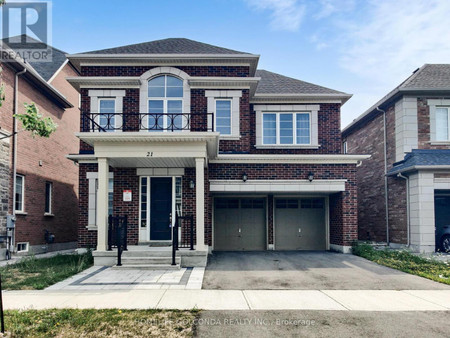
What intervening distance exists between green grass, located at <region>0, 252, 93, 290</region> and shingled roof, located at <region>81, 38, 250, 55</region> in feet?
25.2

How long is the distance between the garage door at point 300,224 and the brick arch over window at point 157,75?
5.46 metres

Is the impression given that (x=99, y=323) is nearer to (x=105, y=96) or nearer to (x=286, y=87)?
(x=105, y=96)

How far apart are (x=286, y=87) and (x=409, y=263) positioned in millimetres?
8152

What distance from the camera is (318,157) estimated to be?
13867mm

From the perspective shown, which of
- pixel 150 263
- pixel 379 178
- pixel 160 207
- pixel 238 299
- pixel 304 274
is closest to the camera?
pixel 238 299

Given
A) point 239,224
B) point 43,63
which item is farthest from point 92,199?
point 43,63

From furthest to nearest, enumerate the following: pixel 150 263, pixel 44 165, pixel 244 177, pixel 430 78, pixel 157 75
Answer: pixel 44 165 → pixel 430 78 → pixel 157 75 → pixel 244 177 → pixel 150 263

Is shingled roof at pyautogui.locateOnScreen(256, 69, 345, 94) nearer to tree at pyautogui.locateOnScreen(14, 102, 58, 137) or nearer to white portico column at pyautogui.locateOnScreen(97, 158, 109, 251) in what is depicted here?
white portico column at pyautogui.locateOnScreen(97, 158, 109, 251)

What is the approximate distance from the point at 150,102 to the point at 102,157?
3359mm

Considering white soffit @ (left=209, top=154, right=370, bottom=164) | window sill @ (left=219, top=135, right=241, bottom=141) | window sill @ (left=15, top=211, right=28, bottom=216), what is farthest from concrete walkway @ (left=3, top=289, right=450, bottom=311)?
window sill @ (left=219, top=135, right=241, bottom=141)

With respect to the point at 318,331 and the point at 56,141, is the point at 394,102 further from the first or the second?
the point at 56,141

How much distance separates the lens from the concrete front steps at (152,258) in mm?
10672

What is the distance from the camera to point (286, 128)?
14977 mm

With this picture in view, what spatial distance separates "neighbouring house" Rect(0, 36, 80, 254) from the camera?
43.4 feet
